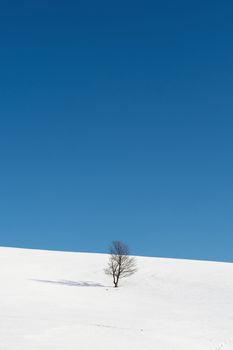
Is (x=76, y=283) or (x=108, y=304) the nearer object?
(x=108, y=304)

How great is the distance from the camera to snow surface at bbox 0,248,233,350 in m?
22.8

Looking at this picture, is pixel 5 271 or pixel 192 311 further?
pixel 5 271

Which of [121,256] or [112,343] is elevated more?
[121,256]

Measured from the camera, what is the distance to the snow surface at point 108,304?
2277 cm

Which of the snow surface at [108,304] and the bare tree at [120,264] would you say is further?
the bare tree at [120,264]

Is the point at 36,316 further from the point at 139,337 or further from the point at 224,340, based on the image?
the point at 224,340

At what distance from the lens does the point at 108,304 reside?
40.2 metres

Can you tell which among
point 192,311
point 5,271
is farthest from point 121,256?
point 192,311

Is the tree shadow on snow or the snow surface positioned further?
the tree shadow on snow

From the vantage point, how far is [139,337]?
2408 centimetres

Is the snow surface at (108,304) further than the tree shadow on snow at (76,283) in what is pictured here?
No

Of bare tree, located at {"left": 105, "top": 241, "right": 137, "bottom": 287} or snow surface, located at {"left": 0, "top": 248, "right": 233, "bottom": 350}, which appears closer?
snow surface, located at {"left": 0, "top": 248, "right": 233, "bottom": 350}

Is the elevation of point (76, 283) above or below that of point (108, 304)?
above

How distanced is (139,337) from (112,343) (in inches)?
107
